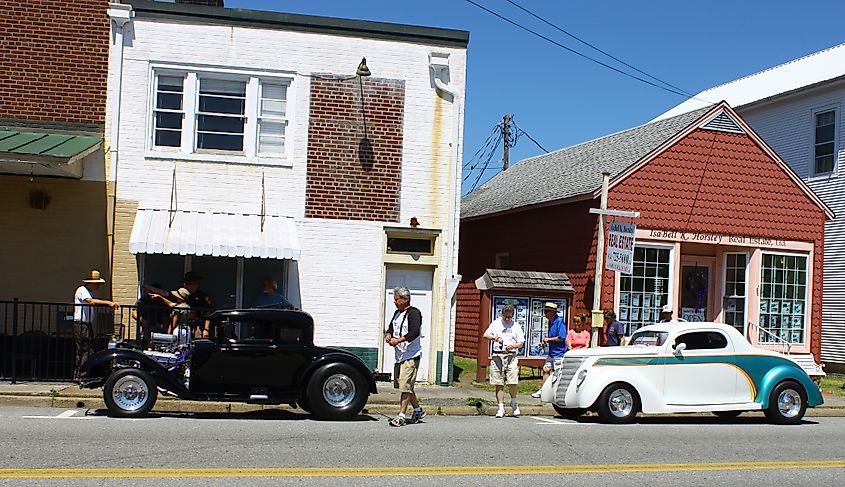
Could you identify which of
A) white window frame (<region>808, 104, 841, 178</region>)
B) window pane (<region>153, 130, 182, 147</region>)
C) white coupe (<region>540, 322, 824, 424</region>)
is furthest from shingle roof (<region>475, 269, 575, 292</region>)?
white window frame (<region>808, 104, 841, 178</region>)

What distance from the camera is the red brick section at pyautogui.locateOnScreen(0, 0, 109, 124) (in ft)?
56.0

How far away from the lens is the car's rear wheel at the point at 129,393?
40.2ft

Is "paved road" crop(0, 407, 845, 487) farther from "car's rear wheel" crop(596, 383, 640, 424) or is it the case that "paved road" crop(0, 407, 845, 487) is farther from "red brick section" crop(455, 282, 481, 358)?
"red brick section" crop(455, 282, 481, 358)

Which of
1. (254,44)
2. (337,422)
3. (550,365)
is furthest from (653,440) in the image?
(254,44)

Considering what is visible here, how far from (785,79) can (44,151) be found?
66.9ft

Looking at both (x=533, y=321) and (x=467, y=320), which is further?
(x=467, y=320)

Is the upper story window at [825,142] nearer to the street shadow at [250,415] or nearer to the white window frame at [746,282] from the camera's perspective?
the white window frame at [746,282]

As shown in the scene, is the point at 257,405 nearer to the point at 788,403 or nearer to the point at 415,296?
the point at 415,296

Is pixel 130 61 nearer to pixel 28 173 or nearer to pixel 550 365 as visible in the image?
pixel 28 173

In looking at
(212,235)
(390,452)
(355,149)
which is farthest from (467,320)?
(390,452)

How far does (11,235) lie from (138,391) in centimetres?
616

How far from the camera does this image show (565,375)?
566 inches

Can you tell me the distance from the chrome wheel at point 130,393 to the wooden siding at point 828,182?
17.8 m

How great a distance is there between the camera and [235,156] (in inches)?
687
